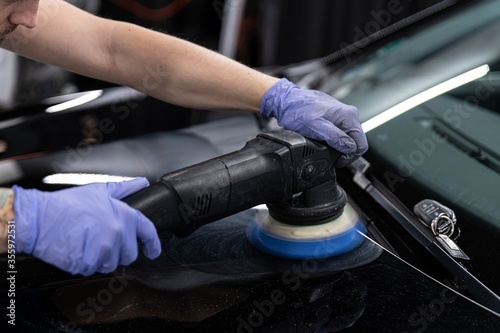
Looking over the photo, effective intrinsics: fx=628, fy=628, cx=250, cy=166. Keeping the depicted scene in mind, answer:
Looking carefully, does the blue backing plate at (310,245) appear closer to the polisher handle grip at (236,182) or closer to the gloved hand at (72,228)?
the polisher handle grip at (236,182)

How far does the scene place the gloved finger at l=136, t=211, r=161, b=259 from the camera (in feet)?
3.27

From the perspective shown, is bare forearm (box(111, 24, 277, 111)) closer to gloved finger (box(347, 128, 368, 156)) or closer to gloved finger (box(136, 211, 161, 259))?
gloved finger (box(347, 128, 368, 156))

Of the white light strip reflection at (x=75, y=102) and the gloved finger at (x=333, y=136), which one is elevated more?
the gloved finger at (x=333, y=136)

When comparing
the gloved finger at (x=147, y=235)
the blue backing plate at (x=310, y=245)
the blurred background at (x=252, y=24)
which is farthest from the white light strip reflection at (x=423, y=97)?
the blurred background at (x=252, y=24)

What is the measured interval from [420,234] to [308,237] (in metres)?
0.20

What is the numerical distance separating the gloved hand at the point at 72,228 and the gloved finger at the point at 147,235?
2 centimetres

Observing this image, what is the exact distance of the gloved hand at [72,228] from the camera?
0.94 metres

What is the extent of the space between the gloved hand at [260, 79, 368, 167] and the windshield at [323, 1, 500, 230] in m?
0.12

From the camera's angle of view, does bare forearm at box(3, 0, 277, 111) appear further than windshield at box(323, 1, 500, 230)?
Yes

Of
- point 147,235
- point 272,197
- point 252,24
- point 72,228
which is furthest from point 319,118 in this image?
point 252,24

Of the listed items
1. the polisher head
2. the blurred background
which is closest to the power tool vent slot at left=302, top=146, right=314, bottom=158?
the polisher head

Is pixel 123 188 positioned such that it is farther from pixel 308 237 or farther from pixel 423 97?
pixel 423 97

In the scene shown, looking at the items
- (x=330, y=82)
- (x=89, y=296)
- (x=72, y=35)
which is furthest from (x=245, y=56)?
(x=89, y=296)

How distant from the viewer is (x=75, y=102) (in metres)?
1.76
